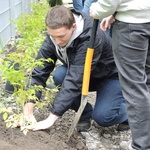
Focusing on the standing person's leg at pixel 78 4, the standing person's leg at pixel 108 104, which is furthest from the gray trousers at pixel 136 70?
the standing person's leg at pixel 78 4

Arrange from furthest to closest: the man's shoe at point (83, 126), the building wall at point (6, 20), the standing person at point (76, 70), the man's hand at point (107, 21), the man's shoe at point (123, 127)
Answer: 1. the building wall at point (6, 20)
2. the man's shoe at point (123, 127)
3. the man's shoe at point (83, 126)
4. the standing person at point (76, 70)
5. the man's hand at point (107, 21)

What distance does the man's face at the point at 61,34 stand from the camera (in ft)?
8.09

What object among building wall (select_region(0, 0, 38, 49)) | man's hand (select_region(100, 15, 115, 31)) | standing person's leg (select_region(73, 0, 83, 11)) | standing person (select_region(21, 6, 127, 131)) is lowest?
building wall (select_region(0, 0, 38, 49))

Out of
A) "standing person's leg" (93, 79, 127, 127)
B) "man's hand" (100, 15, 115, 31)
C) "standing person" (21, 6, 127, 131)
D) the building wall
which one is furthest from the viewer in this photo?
the building wall

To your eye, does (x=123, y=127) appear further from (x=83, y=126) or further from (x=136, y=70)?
(x=136, y=70)

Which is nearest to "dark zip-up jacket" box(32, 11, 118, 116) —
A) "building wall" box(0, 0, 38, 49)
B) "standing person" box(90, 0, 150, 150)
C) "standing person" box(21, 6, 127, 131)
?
"standing person" box(21, 6, 127, 131)

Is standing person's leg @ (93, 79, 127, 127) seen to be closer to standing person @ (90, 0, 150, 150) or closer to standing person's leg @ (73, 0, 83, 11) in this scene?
standing person @ (90, 0, 150, 150)

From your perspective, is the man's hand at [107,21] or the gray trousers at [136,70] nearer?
the gray trousers at [136,70]

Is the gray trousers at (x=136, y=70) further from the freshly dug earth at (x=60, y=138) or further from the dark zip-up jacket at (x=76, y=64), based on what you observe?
the freshly dug earth at (x=60, y=138)

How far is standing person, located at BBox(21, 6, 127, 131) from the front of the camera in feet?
8.30

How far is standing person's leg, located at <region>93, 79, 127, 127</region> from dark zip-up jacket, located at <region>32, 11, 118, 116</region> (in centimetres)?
10

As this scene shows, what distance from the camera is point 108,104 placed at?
2.88 metres

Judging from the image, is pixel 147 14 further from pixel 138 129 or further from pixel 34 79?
pixel 34 79

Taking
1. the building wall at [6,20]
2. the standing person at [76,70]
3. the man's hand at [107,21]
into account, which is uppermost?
the man's hand at [107,21]
